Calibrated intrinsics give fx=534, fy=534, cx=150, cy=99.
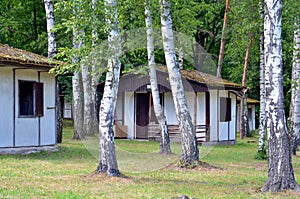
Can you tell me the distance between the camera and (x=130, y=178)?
10.8 meters

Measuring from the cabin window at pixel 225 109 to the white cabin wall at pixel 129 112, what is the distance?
13.7 ft

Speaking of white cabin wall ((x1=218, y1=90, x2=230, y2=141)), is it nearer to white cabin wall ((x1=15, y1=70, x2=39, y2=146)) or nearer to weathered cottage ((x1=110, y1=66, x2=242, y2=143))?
weathered cottage ((x1=110, y1=66, x2=242, y2=143))

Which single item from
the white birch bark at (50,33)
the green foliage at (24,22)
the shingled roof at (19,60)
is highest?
the green foliage at (24,22)

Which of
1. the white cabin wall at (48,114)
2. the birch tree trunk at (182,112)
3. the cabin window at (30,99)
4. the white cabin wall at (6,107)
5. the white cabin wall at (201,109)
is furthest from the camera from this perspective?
the white cabin wall at (201,109)

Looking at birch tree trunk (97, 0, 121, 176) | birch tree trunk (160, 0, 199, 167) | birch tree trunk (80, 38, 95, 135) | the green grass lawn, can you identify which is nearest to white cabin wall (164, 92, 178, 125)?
birch tree trunk (80, 38, 95, 135)

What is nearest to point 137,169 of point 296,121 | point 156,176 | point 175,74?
point 156,176

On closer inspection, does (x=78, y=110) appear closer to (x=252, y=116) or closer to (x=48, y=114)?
(x=48, y=114)

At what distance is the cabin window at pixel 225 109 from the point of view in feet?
79.2

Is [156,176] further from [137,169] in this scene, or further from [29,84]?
[29,84]

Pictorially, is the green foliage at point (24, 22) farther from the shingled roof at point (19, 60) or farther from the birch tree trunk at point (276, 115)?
the birch tree trunk at point (276, 115)

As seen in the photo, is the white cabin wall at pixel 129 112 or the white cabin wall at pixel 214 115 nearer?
the white cabin wall at pixel 214 115

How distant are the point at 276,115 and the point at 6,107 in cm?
851

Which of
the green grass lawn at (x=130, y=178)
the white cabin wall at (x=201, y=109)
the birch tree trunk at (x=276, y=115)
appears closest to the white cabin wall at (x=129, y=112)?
the white cabin wall at (x=201, y=109)

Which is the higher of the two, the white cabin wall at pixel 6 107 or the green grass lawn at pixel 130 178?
the white cabin wall at pixel 6 107
